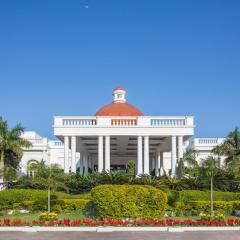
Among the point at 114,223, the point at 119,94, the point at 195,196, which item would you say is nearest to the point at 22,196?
the point at 114,223

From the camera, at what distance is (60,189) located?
102 ft

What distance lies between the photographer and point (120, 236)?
16.3m

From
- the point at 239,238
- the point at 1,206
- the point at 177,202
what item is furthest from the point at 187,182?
the point at 239,238

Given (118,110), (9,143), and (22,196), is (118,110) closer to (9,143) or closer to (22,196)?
(9,143)

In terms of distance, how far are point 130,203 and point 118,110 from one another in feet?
71.6

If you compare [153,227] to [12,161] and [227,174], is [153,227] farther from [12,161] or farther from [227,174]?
[12,161]

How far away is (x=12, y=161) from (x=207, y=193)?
1565 cm

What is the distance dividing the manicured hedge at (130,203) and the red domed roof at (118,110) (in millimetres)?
20806

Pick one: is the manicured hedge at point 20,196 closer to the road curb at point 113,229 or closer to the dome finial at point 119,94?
the road curb at point 113,229

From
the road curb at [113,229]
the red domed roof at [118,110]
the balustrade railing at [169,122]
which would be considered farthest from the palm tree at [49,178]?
the red domed roof at [118,110]

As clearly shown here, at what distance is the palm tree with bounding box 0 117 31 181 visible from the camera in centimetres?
3322

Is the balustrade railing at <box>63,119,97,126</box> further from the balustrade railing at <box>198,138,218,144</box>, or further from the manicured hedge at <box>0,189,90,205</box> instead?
the balustrade railing at <box>198,138,218,144</box>

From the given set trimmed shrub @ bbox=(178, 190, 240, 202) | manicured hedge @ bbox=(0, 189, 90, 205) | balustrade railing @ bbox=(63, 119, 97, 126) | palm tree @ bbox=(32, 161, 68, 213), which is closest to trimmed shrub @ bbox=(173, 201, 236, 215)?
trimmed shrub @ bbox=(178, 190, 240, 202)

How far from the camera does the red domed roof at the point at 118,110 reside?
4197cm
